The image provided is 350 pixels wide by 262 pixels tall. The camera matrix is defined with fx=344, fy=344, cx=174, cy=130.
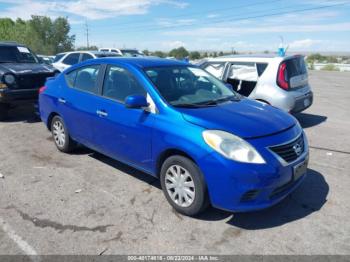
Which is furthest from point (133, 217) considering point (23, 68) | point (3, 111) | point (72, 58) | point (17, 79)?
point (72, 58)

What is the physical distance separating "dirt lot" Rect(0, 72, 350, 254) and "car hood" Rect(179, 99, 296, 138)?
985mm

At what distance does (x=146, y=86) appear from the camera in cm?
426

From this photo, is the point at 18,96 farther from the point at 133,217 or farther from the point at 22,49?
the point at 133,217

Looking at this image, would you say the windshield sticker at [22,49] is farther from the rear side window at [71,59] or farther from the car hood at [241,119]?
the car hood at [241,119]

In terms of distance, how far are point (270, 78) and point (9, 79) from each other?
6.13 meters

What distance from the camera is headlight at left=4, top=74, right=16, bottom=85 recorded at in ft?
27.2

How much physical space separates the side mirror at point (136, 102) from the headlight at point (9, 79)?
5.51m

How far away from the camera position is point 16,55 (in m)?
9.60

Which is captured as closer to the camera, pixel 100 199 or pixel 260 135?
pixel 260 135

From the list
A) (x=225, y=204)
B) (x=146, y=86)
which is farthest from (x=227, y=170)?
(x=146, y=86)

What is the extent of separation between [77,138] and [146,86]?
192 centimetres

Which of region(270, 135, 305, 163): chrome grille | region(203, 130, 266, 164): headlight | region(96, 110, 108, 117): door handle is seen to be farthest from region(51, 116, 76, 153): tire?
region(270, 135, 305, 163): chrome grille

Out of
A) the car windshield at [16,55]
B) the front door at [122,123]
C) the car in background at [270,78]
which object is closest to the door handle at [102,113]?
the front door at [122,123]

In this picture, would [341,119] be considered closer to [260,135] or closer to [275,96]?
[275,96]
